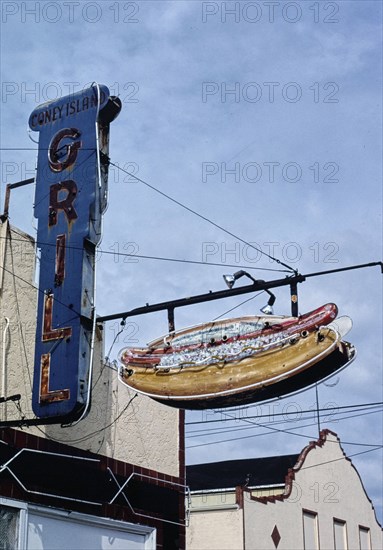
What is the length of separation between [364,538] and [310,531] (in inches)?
150

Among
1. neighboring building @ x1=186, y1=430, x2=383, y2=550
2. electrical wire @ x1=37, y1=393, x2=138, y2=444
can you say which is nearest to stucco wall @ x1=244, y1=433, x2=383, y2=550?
neighboring building @ x1=186, y1=430, x2=383, y2=550

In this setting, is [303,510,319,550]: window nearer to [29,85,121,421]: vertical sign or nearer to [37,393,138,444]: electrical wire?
A: [37,393,138,444]: electrical wire

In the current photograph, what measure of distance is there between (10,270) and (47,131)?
2321mm

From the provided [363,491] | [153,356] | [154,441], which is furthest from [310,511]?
[153,356]

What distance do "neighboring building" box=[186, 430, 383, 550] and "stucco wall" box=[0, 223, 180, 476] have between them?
537 centimetres

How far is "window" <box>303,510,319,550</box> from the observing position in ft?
79.0

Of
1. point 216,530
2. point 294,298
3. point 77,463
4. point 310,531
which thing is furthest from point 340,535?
point 294,298

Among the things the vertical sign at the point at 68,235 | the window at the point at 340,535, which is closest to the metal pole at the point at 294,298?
the vertical sign at the point at 68,235

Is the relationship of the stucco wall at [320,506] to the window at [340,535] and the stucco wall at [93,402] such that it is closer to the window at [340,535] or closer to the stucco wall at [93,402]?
the window at [340,535]

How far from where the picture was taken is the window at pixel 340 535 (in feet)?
84.5

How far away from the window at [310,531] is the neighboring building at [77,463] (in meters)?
8.36

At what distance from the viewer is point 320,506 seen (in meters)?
25.3

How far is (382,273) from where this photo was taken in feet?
38.3

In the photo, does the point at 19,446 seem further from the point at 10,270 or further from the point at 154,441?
the point at 154,441
